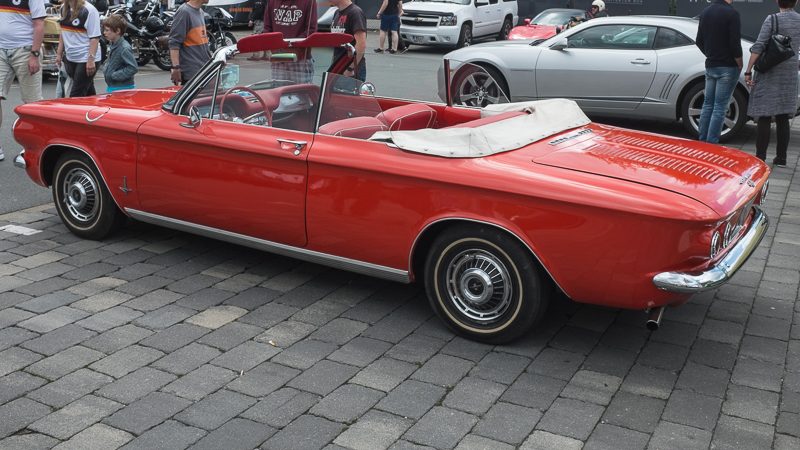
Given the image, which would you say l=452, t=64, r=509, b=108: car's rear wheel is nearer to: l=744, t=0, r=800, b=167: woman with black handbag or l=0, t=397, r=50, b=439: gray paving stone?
l=0, t=397, r=50, b=439: gray paving stone

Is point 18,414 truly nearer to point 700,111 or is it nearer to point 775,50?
point 775,50

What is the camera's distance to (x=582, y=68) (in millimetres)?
11414

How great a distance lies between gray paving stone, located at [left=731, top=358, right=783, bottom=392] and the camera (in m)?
4.44

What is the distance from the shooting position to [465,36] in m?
22.0

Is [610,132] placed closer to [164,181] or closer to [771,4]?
[164,181]

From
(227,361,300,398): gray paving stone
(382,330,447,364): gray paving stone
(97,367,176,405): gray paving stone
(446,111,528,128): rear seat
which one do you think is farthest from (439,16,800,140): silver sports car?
(97,367,176,405): gray paving stone

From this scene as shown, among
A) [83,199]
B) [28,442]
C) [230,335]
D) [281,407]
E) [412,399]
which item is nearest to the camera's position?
[28,442]

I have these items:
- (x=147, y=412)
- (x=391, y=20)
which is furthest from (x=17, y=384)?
(x=391, y=20)

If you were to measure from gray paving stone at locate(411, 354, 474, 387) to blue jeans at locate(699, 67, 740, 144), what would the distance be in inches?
239

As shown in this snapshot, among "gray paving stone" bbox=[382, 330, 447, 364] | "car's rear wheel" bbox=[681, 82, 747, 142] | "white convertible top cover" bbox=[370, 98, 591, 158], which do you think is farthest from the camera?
"car's rear wheel" bbox=[681, 82, 747, 142]

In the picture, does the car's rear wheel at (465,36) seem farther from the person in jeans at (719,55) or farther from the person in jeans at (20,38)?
the person in jeans at (20,38)

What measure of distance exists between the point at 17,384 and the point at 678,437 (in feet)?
9.93

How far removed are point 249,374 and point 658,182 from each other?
2220 mm

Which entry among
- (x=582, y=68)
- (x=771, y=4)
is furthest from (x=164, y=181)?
(x=771, y=4)
